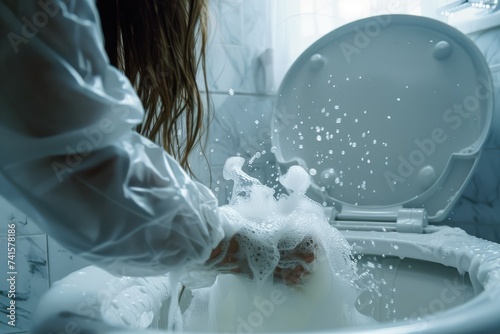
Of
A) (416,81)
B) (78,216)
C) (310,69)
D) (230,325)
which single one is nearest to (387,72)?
(416,81)

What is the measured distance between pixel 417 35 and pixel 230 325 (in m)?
0.66

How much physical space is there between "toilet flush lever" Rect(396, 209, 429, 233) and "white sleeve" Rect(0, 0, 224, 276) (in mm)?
577

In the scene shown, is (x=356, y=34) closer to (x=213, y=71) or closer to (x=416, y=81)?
(x=416, y=81)

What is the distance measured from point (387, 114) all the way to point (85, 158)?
739 mm

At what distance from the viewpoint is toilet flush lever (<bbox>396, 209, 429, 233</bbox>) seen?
897 mm

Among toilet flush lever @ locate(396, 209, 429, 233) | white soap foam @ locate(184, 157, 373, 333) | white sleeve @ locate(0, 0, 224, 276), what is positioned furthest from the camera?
toilet flush lever @ locate(396, 209, 429, 233)

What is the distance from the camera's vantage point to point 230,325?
0.64 metres

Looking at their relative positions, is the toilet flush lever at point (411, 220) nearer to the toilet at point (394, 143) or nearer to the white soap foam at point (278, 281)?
the toilet at point (394, 143)

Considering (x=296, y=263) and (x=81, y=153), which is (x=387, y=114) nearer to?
(x=296, y=263)

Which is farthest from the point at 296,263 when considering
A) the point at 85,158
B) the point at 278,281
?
the point at 85,158

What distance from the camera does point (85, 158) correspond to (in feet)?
1.21

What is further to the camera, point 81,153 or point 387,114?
point 387,114

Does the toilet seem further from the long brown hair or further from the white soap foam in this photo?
the long brown hair

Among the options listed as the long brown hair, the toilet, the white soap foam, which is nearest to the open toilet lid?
the toilet
